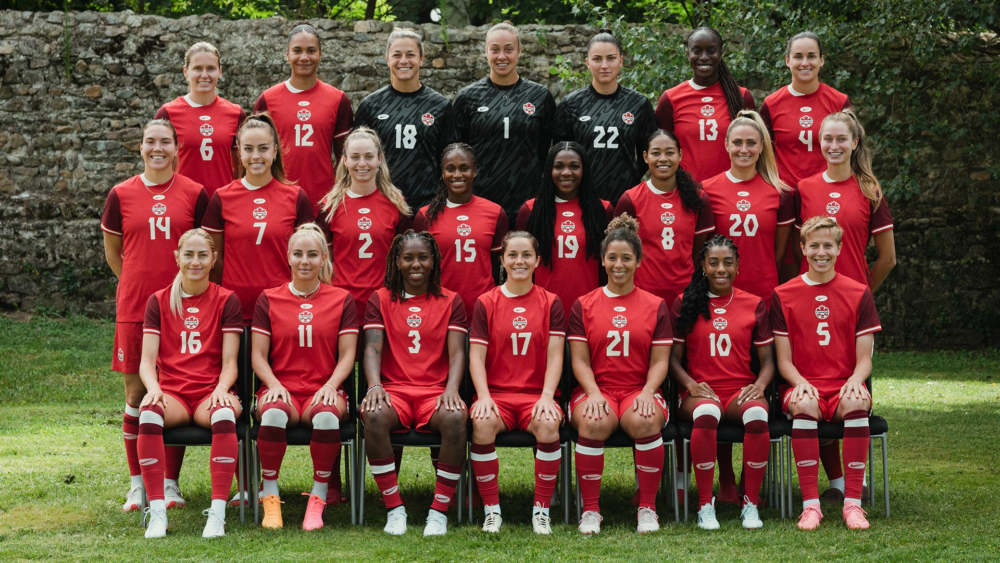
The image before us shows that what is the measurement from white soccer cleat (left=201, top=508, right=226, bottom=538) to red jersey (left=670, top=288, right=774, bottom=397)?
2.33 meters

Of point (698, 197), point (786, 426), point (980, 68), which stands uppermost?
point (980, 68)

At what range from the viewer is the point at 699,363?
5184 millimetres

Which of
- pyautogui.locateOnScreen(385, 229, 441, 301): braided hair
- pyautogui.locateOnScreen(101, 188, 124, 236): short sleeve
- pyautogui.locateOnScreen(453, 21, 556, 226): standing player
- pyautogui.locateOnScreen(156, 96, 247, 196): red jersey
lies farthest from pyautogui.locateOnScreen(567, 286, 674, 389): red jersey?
pyautogui.locateOnScreen(101, 188, 124, 236): short sleeve

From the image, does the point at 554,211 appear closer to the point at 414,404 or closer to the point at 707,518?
the point at 414,404

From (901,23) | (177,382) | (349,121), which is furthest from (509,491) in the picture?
(901,23)

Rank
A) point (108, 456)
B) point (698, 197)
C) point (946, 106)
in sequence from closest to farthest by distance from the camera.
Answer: point (698, 197) < point (108, 456) < point (946, 106)

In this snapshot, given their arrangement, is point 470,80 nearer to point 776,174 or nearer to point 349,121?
point 349,121

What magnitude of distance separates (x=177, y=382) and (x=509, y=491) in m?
1.91

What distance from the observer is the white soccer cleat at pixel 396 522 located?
189 inches

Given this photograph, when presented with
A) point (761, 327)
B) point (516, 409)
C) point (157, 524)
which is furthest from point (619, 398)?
point (157, 524)

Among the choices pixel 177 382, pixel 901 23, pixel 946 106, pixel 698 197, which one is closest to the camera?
pixel 177 382

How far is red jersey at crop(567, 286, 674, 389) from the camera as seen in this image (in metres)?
5.10

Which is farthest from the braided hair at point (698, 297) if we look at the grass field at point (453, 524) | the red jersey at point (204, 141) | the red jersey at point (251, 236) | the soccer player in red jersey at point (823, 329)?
the red jersey at point (204, 141)

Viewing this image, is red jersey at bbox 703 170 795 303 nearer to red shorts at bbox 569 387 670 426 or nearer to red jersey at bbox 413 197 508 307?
red shorts at bbox 569 387 670 426
